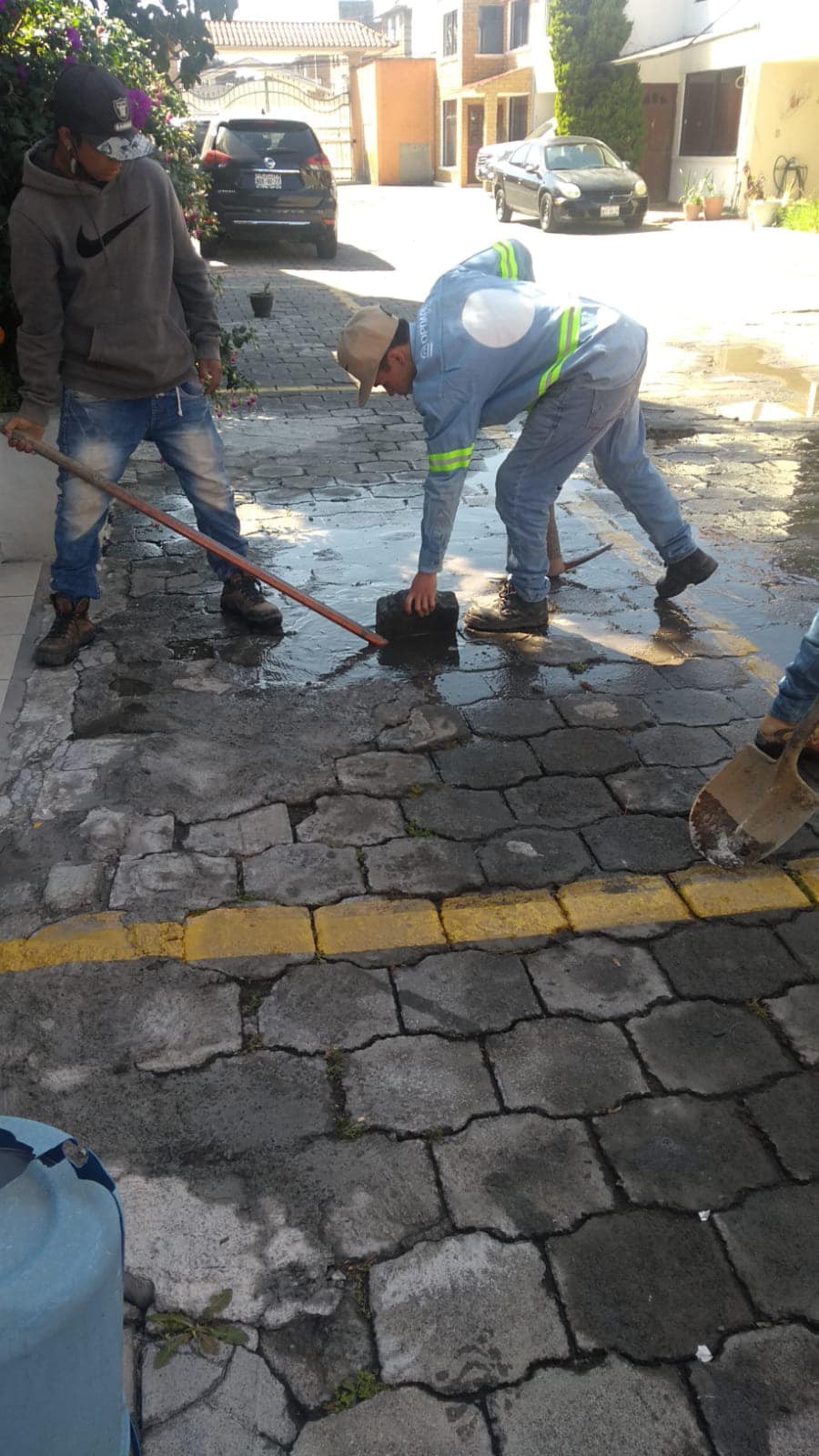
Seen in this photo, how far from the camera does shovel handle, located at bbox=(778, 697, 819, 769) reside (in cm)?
291

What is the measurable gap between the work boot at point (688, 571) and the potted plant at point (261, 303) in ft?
26.4

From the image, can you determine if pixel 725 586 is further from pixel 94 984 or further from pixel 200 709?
pixel 94 984

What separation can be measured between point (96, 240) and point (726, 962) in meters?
3.16

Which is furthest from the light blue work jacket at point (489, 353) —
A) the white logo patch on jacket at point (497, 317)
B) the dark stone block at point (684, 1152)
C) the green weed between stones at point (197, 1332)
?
the green weed between stones at point (197, 1332)

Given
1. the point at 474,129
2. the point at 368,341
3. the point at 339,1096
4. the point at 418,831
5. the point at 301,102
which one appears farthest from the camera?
the point at 301,102

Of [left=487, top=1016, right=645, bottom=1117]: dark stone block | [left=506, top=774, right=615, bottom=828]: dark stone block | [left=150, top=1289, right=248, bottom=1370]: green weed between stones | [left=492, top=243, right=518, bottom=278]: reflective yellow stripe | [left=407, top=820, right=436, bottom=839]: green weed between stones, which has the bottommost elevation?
[left=506, top=774, right=615, bottom=828]: dark stone block

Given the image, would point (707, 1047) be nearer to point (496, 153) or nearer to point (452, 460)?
point (452, 460)

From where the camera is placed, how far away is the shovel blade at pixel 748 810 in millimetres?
3029

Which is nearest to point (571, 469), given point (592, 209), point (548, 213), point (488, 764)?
point (488, 764)

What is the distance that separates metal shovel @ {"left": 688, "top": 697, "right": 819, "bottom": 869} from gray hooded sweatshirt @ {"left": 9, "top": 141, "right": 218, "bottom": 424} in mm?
2538

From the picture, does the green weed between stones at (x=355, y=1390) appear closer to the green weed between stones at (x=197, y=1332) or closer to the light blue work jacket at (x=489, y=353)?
the green weed between stones at (x=197, y=1332)

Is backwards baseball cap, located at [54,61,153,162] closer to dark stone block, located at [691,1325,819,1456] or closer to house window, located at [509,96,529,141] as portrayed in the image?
dark stone block, located at [691,1325,819,1456]

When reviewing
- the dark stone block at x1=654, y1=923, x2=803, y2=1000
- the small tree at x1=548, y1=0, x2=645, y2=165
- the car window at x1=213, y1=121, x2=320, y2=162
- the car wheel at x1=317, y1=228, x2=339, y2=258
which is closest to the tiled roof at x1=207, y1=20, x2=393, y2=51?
the small tree at x1=548, y1=0, x2=645, y2=165

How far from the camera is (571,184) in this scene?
2128cm
